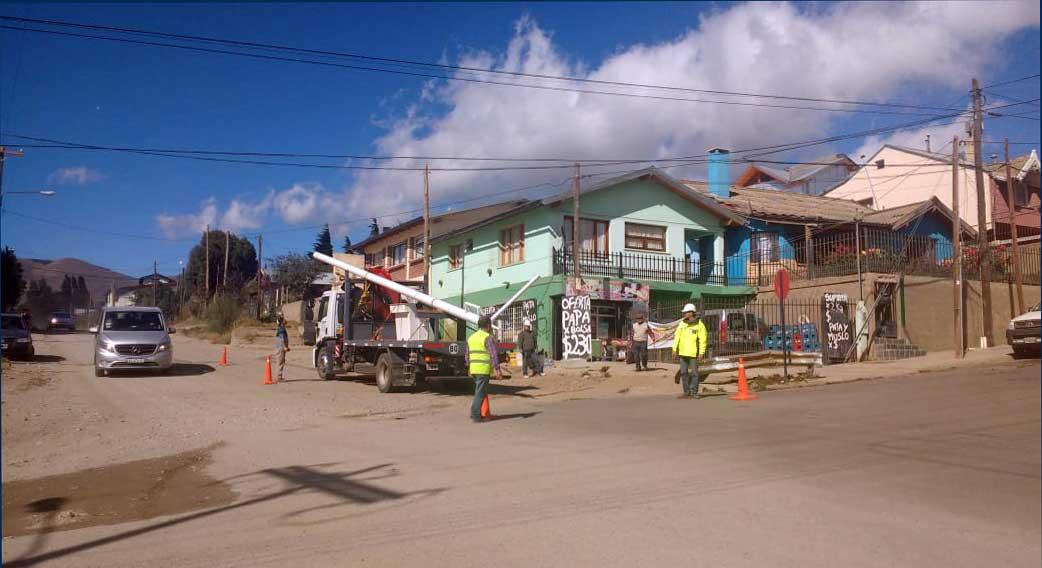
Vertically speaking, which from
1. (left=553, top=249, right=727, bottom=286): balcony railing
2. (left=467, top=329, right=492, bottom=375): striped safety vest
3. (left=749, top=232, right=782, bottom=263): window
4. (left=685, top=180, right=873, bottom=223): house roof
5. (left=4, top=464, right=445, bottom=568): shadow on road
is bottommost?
(left=4, top=464, right=445, bottom=568): shadow on road

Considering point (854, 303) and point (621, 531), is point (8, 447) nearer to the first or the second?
point (621, 531)

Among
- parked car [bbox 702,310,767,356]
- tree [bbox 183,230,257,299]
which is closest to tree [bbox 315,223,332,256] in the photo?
tree [bbox 183,230,257,299]

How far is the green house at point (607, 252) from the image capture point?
1103 inches

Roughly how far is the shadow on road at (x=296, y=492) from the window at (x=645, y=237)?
75.3 feet

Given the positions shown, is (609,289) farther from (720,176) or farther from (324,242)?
(324,242)

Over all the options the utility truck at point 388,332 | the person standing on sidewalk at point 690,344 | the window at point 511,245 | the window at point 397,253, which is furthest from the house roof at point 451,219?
the person standing on sidewalk at point 690,344

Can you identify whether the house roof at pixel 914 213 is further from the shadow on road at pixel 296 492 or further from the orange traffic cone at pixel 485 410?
the shadow on road at pixel 296 492

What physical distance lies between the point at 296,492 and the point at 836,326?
19333mm

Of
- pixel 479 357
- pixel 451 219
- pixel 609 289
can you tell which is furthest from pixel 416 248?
pixel 479 357

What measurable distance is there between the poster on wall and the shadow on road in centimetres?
1887

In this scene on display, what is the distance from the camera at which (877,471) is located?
286 inches

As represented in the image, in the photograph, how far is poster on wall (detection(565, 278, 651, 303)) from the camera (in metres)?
27.1

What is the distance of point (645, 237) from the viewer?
30.8m

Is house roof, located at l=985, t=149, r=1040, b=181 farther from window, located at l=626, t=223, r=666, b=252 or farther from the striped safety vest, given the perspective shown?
the striped safety vest
